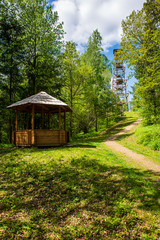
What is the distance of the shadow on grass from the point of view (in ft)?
9.98

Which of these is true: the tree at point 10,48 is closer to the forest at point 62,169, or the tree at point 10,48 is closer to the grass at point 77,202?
the forest at point 62,169

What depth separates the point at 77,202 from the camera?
4109mm

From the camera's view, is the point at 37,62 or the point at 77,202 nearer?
the point at 77,202

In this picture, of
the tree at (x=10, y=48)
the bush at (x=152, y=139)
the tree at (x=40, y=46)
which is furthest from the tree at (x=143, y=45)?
the tree at (x=10, y=48)

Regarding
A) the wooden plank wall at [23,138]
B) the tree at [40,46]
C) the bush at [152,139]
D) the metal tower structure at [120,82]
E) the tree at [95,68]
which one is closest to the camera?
the bush at [152,139]

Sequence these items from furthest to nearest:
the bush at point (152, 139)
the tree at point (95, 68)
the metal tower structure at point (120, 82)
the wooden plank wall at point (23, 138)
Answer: the metal tower structure at point (120, 82)
the tree at point (95, 68)
the wooden plank wall at point (23, 138)
the bush at point (152, 139)

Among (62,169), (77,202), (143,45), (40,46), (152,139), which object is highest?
(40,46)

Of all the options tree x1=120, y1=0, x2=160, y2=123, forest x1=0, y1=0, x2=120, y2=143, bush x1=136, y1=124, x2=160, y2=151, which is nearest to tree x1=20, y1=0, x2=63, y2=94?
forest x1=0, y1=0, x2=120, y2=143

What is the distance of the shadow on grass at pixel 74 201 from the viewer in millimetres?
3043

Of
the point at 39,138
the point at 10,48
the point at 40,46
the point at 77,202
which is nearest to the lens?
the point at 77,202

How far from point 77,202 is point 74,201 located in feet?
0.31

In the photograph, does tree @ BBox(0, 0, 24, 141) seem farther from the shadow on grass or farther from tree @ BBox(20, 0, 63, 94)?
the shadow on grass

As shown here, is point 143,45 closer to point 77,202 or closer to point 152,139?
point 152,139

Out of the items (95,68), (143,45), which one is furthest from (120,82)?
(143,45)
